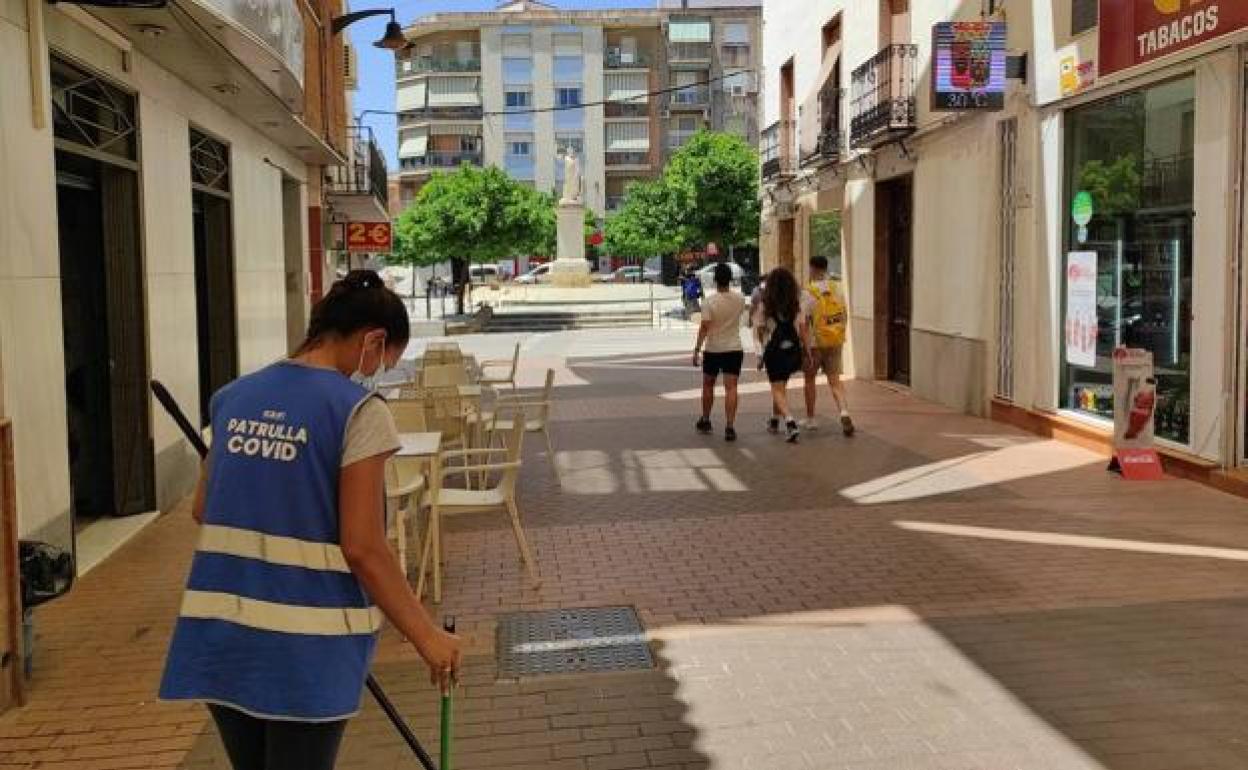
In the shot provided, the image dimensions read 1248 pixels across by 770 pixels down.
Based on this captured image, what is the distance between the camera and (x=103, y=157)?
745 cm

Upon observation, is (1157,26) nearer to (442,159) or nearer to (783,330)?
(783,330)

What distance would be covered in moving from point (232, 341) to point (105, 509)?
11.4 ft

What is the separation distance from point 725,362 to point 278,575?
900 cm

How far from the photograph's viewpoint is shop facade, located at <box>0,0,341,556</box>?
19.2ft

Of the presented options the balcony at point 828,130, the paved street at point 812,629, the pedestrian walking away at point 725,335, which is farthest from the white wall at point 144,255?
the balcony at point 828,130

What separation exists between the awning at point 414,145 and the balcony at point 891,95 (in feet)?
210

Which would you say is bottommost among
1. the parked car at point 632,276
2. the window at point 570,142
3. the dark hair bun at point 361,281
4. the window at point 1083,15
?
the dark hair bun at point 361,281

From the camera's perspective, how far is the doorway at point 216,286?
36.6ft

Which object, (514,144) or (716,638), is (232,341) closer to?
(716,638)

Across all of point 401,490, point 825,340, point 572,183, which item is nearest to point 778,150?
point 825,340

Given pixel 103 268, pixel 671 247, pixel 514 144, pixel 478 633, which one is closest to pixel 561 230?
pixel 671 247

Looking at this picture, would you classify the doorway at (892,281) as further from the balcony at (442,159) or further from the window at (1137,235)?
the balcony at (442,159)

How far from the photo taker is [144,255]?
8016 mm

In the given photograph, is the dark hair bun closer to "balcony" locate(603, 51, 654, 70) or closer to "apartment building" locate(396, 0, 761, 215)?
"apartment building" locate(396, 0, 761, 215)
